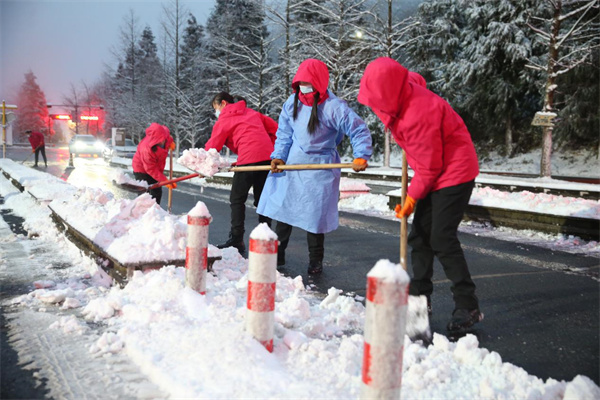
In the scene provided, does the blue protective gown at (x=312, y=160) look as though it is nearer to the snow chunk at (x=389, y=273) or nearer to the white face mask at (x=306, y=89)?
the white face mask at (x=306, y=89)

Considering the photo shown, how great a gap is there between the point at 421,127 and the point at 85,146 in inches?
1388

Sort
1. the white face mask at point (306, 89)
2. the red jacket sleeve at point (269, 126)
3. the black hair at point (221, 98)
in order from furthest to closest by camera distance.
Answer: the red jacket sleeve at point (269, 126), the black hair at point (221, 98), the white face mask at point (306, 89)

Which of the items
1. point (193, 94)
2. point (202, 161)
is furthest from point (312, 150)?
point (193, 94)

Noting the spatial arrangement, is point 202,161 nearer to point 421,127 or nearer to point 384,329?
point 421,127

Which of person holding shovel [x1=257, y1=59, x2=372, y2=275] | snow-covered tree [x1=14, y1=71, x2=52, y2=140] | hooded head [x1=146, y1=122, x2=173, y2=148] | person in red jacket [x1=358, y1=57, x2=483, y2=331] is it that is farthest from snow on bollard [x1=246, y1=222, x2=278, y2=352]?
snow-covered tree [x1=14, y1=71, x2=52, y2=140]

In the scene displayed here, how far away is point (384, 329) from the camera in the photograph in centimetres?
207

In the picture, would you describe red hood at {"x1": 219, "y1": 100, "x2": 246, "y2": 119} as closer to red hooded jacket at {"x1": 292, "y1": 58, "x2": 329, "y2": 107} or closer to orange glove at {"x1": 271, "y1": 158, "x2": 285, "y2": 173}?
orange glove at {"x1": 271, "y1": 158, "x2": 285, "y2": 173}

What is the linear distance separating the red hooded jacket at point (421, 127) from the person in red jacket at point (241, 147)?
3048 millimetres

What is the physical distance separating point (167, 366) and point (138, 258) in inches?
69.3

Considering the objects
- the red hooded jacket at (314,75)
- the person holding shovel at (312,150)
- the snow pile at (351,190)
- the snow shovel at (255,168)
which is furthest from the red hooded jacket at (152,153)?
the snow pile at (351,190)

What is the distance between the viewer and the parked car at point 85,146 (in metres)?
34.4

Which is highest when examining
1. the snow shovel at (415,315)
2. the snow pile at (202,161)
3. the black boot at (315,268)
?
the snow pile at (202,161)

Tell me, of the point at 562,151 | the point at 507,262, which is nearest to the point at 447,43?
the point at 562,151

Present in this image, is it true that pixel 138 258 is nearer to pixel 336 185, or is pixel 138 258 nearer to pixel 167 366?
pixel 167 366
